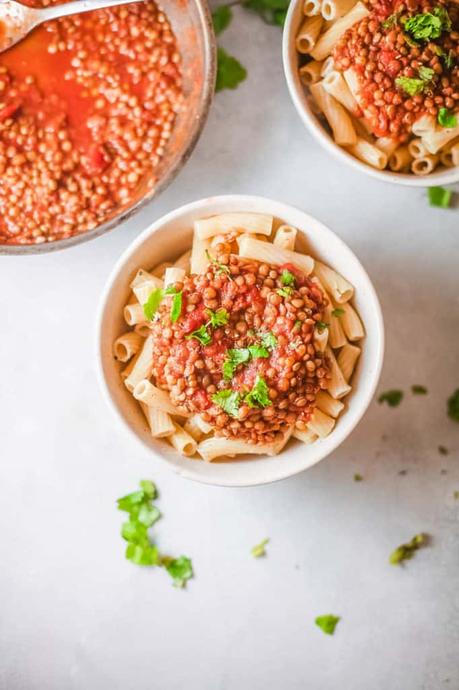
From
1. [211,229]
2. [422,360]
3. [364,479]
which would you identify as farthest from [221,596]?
[211,229]

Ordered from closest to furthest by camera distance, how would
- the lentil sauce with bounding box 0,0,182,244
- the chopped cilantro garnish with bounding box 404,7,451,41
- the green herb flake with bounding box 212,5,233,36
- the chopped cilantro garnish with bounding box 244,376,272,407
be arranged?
the chopped cilantro garnish with bounding box 244,376,272,407, the chopped cilantro garnish with bounding box 404,7,451,41, the lentil sauce with bounding box 0,0,182,244, the green herb flake with bounding box 212,5,233,36

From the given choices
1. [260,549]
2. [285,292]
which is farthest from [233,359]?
[260,549]

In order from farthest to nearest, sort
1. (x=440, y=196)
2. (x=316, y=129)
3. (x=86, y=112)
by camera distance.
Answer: (x=440, y=196), (x=86, y=112), (x=316, y=129)

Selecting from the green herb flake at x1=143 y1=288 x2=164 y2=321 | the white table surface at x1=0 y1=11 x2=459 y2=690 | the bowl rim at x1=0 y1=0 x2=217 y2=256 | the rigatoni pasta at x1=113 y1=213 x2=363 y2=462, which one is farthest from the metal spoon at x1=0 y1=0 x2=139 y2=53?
the green herb flake at x1=143 y1=288 x2=164 y2=321

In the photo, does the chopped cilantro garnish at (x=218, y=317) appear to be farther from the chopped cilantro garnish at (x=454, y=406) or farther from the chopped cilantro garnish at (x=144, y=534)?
the chopped cilantro garnish at (x=454, y=406)

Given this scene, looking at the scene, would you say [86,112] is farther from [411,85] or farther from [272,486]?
[272,486]

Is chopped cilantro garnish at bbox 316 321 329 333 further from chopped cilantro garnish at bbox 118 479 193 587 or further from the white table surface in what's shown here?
chopped cilantro garnish at bbox 118 479 193 587
